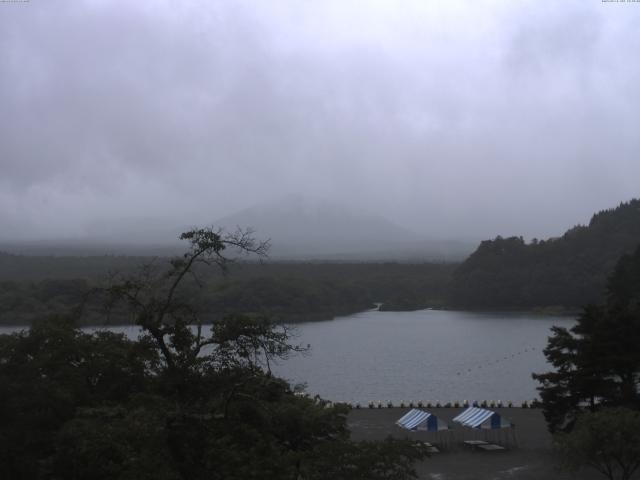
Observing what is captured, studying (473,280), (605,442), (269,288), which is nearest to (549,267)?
(473,280)

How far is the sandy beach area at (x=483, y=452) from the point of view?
11742 mm

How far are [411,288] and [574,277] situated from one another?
16855 millimetres

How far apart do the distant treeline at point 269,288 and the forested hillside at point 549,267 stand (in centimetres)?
499

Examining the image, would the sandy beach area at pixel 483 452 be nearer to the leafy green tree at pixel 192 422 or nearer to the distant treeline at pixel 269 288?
the leafy green tree at pixel 192 422

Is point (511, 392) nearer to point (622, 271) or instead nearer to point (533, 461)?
point (622, 271)

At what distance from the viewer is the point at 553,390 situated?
12.9 meters

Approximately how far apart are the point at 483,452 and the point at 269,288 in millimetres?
36762

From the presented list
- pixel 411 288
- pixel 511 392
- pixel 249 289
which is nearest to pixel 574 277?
pixel 411 288

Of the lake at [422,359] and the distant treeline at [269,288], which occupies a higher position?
the distant treeline at [269,288]

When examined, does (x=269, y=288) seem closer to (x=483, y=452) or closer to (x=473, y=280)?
(x=473, y=280)

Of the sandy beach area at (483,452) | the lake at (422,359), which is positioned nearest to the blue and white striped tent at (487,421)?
the sandy beach area at (483,452)

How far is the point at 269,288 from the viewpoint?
49.5m

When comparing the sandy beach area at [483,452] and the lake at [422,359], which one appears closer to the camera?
the sandy beach area at [483,452]

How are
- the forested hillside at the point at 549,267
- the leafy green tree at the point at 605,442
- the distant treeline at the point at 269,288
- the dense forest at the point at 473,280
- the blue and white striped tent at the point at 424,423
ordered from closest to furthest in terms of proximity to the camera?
the leafy green tree at the point at 605,442
the blue and white striped tent at the point at 424,423
the distant treeline at the point at 269,288
the dense forest at the point at 473,280
the forested hillside at the point at 549,267
